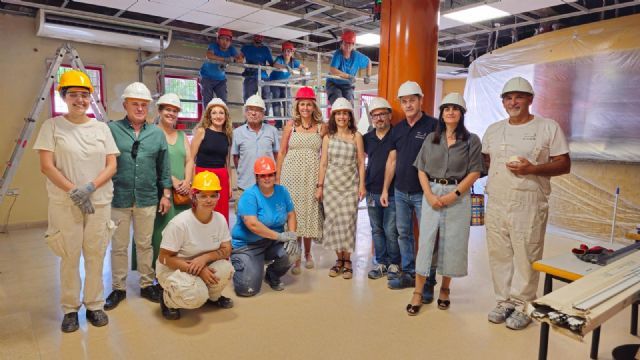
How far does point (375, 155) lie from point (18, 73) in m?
4.92

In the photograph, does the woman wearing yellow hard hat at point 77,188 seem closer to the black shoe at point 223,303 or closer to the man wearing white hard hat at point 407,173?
the black shoe at point 223,303

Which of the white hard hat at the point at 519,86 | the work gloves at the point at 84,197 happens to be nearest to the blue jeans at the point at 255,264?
the work gloves at the point at 84,197

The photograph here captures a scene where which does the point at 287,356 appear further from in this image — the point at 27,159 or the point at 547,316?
the point at 27,159

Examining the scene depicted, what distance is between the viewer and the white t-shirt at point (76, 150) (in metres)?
2.39

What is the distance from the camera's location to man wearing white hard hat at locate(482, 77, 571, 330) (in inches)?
100

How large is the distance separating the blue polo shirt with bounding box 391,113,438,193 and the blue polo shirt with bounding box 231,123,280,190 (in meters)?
1.18

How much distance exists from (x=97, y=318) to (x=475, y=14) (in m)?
5.22

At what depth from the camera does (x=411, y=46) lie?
11.9 ft

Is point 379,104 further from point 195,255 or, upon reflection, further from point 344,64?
point 344,64

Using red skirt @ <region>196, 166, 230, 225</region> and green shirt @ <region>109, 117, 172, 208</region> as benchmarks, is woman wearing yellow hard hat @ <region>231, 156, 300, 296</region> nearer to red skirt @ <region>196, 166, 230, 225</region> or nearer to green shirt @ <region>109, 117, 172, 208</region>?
red skirt @ <region>196, 166, 230, 225</region>

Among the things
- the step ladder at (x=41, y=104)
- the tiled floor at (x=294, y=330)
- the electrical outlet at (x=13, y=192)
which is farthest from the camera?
the electrical outlet at (x=13, y=192)

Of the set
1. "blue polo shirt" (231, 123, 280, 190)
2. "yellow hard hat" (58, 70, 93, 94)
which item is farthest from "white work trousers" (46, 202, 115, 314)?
"blue polo shirt" (231, 123, 280, 190)

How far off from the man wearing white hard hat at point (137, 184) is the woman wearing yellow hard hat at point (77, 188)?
0.64ft

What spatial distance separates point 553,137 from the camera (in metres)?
2.54
